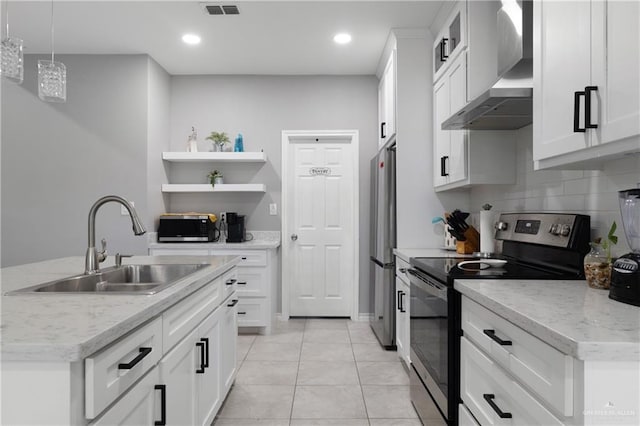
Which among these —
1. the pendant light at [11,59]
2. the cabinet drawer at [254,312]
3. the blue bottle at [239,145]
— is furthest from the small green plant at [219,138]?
the pendant light at [11,59]

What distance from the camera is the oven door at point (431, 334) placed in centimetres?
179

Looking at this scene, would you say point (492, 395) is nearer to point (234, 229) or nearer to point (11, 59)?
point (11, 59)

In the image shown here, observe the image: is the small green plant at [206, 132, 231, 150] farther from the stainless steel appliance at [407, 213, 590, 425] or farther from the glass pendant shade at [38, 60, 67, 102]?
the stainless steel appliance at [407, 213, 590, 425]

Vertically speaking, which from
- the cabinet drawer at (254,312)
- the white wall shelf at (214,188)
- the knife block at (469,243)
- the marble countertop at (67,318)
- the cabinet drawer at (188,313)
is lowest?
the cabinet drawer at (254,312)

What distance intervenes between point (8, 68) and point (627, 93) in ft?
8.26

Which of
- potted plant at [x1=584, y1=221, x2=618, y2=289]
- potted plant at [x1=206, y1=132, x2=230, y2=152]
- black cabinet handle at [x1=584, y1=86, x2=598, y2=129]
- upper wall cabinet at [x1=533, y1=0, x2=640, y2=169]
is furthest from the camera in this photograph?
potted plant at [x1=206, y1=132, x2=230, y2=152]

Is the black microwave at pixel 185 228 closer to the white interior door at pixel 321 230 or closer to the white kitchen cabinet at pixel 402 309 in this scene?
the white interior door at pixel 321 230

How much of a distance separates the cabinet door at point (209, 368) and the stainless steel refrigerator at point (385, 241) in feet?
5.23

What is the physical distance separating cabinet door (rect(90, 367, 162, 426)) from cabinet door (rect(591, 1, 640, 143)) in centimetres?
159

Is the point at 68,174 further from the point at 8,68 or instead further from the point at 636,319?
the point at 636,319

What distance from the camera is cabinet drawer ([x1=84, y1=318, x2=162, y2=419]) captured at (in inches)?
37.2

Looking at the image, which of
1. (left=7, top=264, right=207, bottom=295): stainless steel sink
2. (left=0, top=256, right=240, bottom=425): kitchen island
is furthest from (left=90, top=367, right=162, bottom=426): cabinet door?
(left=7, top=264, right=207, bottom=295): stainless steel sink

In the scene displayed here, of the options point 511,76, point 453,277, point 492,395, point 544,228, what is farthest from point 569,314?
point 511,76

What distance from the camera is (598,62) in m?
1.28
